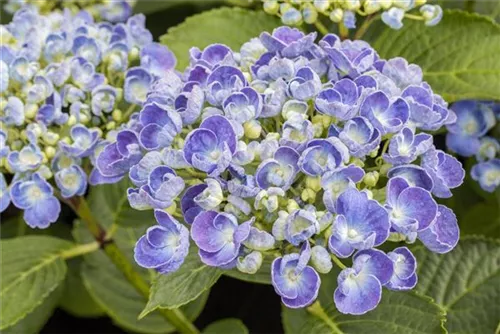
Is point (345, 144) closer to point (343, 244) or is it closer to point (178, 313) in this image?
point (343, 244)

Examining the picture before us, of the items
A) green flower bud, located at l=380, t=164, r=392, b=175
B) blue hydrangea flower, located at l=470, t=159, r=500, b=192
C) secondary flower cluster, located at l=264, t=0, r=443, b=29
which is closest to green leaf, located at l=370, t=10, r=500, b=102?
secondary flower cluster, located at l=264, t=0, r=443, b=29

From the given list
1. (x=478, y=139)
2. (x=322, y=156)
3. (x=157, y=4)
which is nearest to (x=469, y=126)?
(x=478, y=139)

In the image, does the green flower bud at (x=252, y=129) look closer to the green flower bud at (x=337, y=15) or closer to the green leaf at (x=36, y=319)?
the green flower bud at (x=337, y=15)

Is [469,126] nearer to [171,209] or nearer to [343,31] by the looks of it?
[343,31]

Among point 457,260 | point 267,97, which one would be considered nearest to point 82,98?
point 267,97

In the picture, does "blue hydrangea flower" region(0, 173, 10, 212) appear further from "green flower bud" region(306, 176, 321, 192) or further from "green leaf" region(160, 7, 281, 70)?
"green flower bud" region(306, 176, 321, 192)

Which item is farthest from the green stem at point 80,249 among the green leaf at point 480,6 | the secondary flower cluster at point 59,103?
the green leaf at point 480,6
